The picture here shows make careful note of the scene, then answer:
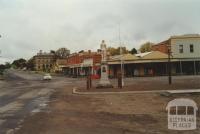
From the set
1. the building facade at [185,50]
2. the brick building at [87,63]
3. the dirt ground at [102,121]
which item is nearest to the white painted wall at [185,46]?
the building facade at [185,50]

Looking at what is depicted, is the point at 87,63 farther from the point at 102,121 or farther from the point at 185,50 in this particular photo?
the point at 102,121

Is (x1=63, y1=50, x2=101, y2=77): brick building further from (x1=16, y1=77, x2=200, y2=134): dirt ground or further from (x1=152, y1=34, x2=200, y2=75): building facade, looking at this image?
(x1=16, y1=77, x2=200, y2=134): dirt ground

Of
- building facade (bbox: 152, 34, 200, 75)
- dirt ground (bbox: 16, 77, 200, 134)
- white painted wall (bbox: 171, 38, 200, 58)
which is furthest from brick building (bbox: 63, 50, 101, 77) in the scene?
dirt ground (bbox: 16, 77, 200, 134)

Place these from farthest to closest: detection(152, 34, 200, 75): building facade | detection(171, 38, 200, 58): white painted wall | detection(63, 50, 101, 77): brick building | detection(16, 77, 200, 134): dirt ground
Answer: detection(63, 50, 101, 77): brick building < detection(171, 38, 200, 58): white painted wall < detection(152, 34, 200, 75): building facade < detection(16, 77, 200, 134): dirt ground

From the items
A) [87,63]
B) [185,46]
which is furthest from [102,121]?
[87,63]

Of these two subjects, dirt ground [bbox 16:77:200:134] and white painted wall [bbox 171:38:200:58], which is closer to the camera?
dirt ground [bbox 16:77:200:134]

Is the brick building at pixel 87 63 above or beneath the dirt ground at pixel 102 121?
above

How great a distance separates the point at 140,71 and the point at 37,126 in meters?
63.7

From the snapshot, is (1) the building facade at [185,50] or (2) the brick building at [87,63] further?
(2) the brick building at [87,63]

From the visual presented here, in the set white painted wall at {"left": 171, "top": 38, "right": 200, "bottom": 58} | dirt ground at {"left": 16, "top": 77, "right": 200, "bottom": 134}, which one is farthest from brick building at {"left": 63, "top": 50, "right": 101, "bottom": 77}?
dirt ground at {"left": 16, "top": 77, "right": 200, "bottom": 134}

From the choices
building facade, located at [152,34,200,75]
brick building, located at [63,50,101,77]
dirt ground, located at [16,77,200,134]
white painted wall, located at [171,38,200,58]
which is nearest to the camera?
dirt ground, located at [16,77,200,134]

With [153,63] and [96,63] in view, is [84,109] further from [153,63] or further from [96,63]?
[96,63]

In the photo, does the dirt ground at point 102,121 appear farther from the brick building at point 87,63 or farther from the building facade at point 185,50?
the brick building at point 87,63

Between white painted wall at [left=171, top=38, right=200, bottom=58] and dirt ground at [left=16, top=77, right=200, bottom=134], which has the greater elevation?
white painted wall at [left=171, top=38, right=200, bottom=58]
